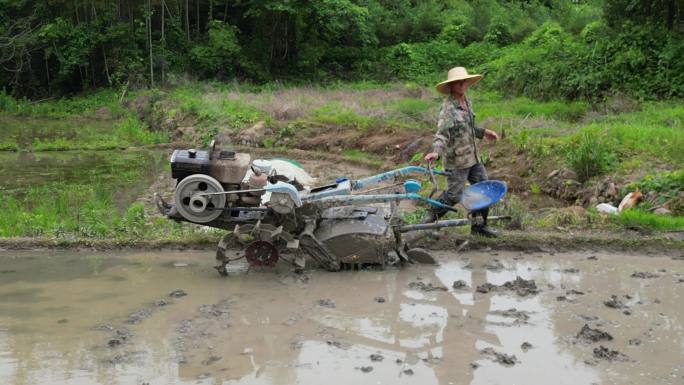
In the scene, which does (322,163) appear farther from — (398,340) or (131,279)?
(398,340)

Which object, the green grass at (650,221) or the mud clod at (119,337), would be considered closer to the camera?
the mud clod at (119,337)

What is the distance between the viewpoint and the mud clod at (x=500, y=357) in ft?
15.1

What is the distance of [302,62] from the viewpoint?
99.2 ft

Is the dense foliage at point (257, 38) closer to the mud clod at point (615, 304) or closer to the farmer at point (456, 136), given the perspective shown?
the farmer at point (456, 136)

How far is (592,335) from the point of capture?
4.91m

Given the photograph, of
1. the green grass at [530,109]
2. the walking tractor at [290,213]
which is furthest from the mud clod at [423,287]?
the green grass at [530,109]

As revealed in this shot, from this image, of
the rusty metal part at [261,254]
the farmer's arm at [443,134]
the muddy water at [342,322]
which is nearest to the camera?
the muddy water at [342,322]

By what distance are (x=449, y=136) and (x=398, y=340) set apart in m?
2.67

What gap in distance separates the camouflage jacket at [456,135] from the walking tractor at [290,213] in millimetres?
468

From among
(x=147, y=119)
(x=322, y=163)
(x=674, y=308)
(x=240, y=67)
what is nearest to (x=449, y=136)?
(x=674, y=308)

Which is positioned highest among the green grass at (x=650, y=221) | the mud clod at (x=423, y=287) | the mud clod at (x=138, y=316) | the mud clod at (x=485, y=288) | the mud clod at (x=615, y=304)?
the green grass at (x=650, y=221)

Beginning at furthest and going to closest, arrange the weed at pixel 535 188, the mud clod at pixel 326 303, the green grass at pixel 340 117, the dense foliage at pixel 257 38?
the dense foliage at pixel 257 38 → the green grass at pixel 340 117 → the weed at pixel 535 188 → the mud clod at pixel 326 303

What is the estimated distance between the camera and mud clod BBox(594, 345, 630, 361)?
15.1ft

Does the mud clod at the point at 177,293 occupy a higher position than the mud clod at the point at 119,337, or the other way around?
the mud clod at the point at 119,337
